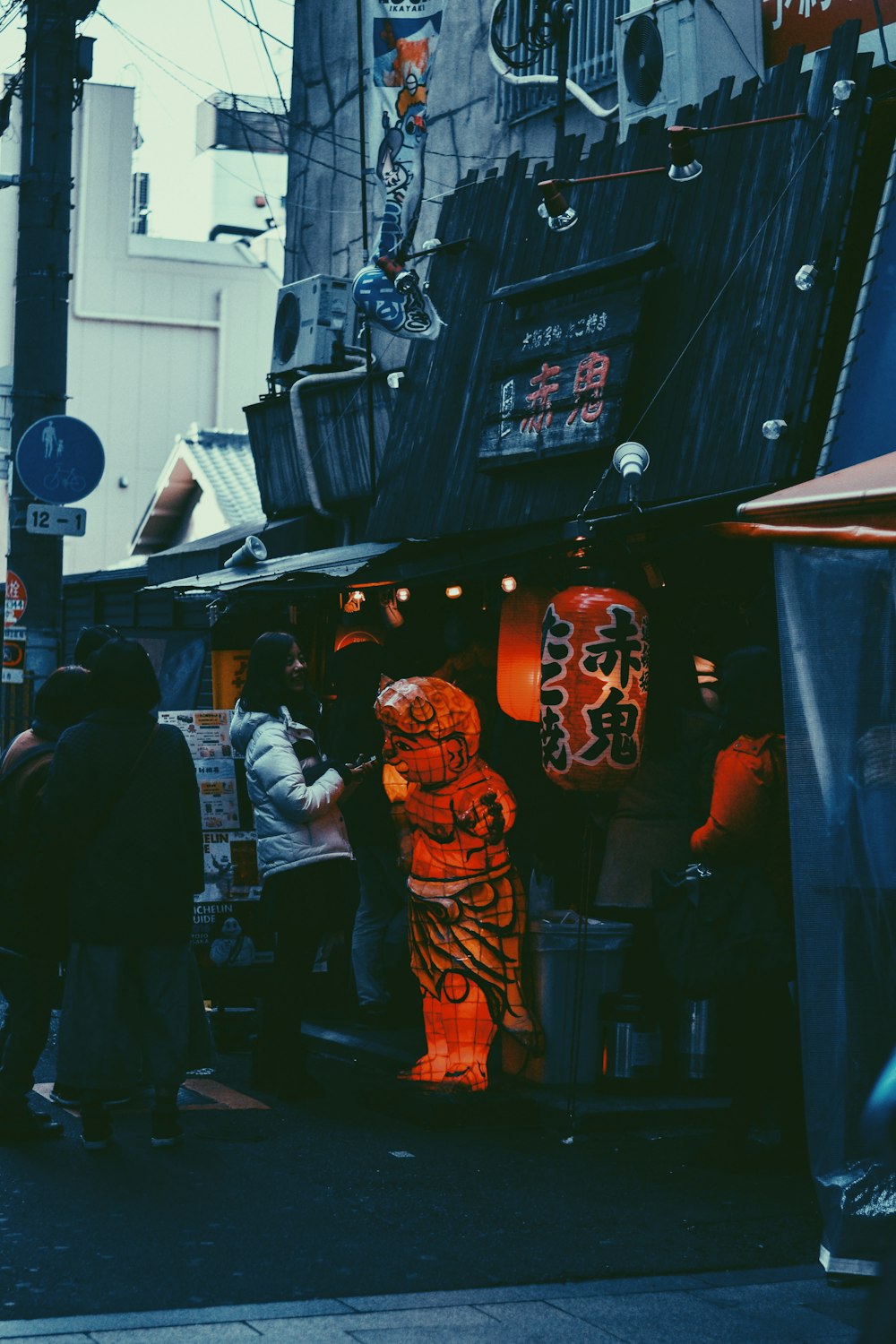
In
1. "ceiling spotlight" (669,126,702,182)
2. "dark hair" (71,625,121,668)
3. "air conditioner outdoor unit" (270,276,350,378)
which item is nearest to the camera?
"ceiling spotlight" (669,126,702,182)

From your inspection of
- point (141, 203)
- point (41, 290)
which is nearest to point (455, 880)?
point (41, 290)

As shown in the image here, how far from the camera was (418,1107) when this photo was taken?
343 inches

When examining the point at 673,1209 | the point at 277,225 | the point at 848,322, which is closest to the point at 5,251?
the point at 277,225

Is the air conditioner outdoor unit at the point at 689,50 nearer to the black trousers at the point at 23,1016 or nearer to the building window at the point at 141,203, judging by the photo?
the black trousers at the point at 23,1016

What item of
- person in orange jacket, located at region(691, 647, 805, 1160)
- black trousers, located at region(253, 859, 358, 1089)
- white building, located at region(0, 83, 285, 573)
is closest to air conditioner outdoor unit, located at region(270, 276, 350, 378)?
black trousers, located at region(253, 859, 358, 1089)

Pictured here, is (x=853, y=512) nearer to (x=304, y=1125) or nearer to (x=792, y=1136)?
(x=792, y=1136)

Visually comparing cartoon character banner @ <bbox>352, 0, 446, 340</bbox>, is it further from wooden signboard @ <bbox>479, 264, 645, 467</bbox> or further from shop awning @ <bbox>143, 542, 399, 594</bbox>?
shop awning @ <bbox>143, 542, 399, 594</bbox>

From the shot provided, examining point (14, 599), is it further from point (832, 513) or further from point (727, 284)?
point (832, 513)

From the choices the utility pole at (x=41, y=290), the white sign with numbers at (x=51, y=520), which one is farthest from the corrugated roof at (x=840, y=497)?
the utility pole at (x=41, y=290)

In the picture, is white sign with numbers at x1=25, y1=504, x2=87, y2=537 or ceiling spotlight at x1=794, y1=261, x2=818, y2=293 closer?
ceiling spotlight at x1=794, y1=261, x2=818, y2=293

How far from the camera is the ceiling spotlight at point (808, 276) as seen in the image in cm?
905

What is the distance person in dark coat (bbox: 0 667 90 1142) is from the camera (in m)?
7.91

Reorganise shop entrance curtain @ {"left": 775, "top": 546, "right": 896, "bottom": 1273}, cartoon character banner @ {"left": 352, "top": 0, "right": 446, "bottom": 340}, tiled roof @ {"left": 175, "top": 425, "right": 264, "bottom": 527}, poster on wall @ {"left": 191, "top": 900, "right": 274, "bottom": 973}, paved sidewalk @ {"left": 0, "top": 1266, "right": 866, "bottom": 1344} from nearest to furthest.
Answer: paved sidewalk @ {"left": 0, "top": 1266, "right": 866, "bottom": 1344} < shop entrance curtain @ {"left": 775, "top": 546, "right": 896, "bottom": 1273} < poster on wall @ {"left": 191, "top": 900, "right": 274, "bottom": 973} < cartoon character banner @ {"left": 352, "top": 0, "right": 446, "bottom": 340} < tiled roof @ {"left": 175, "top": 425, "right": 264, "bottom": 527}

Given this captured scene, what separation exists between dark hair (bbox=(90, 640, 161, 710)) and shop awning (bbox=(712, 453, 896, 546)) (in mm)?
3042
